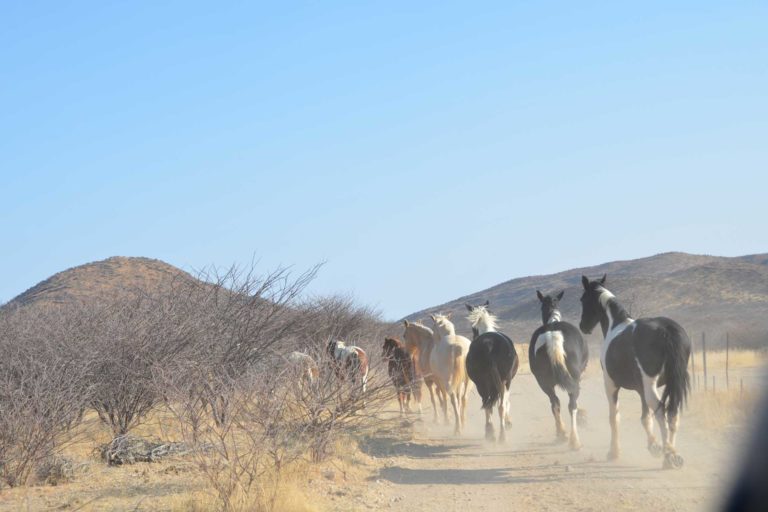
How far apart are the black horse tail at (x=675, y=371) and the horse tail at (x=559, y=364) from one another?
7.38 feet

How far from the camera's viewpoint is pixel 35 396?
10.3 m

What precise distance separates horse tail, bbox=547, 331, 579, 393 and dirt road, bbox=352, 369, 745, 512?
3.05 feet

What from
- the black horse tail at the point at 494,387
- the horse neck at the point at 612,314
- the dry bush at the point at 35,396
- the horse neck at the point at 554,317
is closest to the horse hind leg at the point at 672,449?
the horse neck at the point at 612,314

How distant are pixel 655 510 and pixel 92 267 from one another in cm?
5117

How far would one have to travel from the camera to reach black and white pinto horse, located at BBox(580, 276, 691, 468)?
10812mm

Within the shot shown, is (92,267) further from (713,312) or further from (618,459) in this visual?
(618,459)

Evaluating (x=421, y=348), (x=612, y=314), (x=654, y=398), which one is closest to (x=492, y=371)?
(x=612, y=314)

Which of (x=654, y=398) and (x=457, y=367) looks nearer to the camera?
(x=654, y=398)

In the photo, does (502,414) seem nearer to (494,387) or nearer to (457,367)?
(494,387)

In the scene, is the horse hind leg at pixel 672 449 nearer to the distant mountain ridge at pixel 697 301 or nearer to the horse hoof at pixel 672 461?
the horse hoof at pixel 672 461

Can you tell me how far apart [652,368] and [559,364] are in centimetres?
231

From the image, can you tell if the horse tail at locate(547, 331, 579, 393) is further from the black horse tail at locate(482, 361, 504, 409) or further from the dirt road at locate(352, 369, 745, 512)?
the black horse tail at locate(482, 361, 504, 409)

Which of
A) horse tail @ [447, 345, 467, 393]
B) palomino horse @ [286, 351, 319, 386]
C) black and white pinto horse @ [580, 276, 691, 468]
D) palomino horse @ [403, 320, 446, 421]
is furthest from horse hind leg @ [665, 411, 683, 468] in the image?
palomino horse @ [403, 320, 446, 421]

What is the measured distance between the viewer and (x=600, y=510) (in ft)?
28.2
